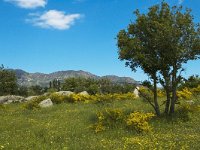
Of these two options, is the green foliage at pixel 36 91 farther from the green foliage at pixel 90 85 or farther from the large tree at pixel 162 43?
the large tree at pixel 162 43

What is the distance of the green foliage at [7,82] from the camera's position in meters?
97.1

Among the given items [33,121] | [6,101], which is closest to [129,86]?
[6,101]

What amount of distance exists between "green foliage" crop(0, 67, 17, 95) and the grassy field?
66491 millimetres

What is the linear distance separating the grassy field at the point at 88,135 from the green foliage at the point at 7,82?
66491 mm

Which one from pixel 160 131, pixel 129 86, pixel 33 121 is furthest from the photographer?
pixel 129 86

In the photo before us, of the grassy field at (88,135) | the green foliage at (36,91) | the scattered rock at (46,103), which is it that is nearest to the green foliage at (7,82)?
the green foliage at (36,91)

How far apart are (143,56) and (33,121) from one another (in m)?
10.4

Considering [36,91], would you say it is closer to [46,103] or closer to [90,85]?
[90,85]

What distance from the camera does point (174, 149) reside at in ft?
64.8

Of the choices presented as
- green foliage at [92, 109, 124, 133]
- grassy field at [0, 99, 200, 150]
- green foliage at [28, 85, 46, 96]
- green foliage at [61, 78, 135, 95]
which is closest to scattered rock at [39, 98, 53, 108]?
grassy field at [0, 99, 200, 150]

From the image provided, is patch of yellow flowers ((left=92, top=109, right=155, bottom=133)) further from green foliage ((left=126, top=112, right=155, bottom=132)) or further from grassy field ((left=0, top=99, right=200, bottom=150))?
grassy field ((left=0, top=99, right=200, bottom=150))

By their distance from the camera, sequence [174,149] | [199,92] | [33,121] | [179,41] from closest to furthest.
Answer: [174,149]
[179,41]
[33,121]
[199,92]

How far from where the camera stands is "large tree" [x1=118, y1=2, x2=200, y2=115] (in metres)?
28.7

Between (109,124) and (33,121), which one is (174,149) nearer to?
(109,124)
